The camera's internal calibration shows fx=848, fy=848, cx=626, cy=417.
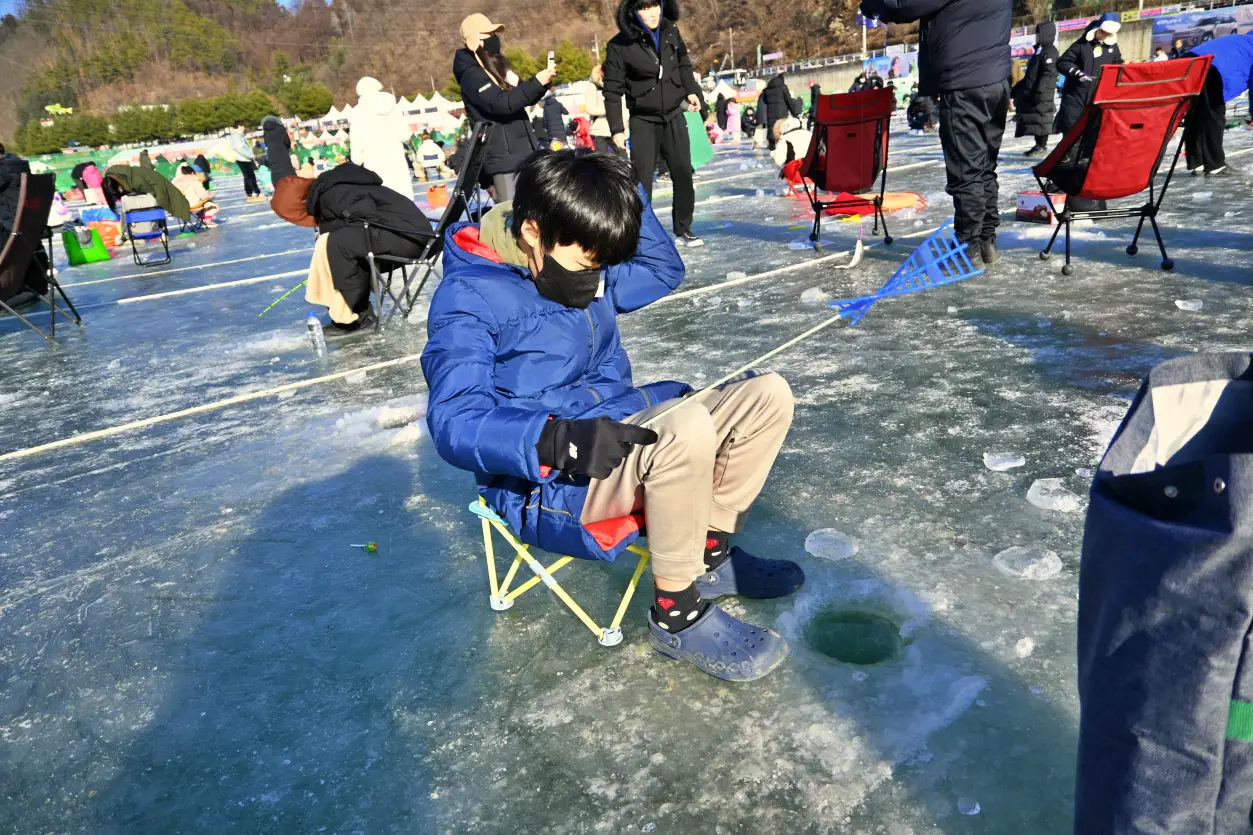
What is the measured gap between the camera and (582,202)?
6.03 feet

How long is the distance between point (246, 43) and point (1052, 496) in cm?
15036

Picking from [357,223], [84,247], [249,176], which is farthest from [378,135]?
[249,176]

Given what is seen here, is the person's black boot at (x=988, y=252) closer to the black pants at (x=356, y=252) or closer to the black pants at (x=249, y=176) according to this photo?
the black pants at (x=356, y=252)

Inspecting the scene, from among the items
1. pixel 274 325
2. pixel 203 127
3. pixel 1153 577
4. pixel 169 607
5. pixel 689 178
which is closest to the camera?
pixel 1153 577

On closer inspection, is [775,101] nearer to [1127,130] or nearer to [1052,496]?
[1127,130]

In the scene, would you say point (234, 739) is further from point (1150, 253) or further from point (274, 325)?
point (1150, 253)

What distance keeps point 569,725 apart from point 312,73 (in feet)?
449

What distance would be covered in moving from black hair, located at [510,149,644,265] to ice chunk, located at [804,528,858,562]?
3.43ft

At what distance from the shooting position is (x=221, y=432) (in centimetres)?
404

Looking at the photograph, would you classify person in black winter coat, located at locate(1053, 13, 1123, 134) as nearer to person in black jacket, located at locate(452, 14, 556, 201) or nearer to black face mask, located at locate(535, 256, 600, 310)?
person in black jacket, located at locate(452, 14, 556, 201)

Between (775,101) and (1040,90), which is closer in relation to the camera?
(1040,90)

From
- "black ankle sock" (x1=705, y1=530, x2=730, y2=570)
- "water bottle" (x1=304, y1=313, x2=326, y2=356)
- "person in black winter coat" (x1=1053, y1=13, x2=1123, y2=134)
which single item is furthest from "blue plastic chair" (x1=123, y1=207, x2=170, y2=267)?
"person in black winter coat" (x1=1053, y1=13, x2=1123, y2=134)

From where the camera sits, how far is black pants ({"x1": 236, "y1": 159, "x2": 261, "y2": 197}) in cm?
2014

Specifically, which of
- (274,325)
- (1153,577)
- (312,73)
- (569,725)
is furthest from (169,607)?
(312,73)
